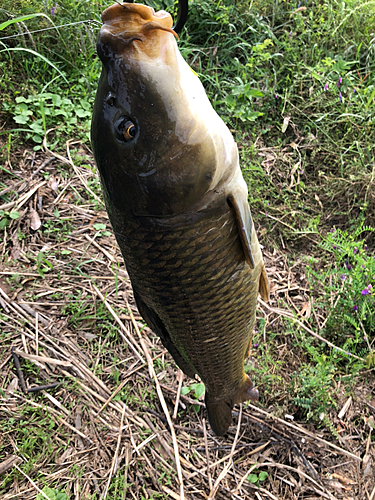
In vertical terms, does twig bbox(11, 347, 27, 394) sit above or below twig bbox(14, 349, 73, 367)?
below

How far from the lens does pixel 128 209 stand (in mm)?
1075

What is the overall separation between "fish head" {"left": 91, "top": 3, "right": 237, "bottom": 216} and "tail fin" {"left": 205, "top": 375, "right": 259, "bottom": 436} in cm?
113

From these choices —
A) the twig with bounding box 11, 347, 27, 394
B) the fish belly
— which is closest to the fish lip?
the fish belly

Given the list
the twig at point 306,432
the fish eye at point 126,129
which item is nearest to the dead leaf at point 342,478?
the twig at point 306,432

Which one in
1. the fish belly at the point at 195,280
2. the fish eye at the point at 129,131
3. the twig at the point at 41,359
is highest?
the fish eye at the point at 129,131

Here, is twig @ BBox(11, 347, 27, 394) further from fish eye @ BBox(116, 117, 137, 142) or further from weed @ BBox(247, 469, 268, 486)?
fish eye @ BBox(116, 117, 137, 142)

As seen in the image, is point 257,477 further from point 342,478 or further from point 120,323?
point 120,323

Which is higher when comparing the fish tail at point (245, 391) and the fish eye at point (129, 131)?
the fish eye at point (129, 131)

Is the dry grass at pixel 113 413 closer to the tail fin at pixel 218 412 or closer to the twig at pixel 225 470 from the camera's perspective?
the twig at pixel 225 470

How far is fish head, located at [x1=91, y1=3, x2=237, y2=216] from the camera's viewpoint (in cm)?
89

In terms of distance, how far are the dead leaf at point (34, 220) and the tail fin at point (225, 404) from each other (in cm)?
191

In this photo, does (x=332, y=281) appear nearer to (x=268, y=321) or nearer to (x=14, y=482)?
(x=268, y=321)

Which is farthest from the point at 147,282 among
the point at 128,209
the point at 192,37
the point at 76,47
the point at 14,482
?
the point at 192,37

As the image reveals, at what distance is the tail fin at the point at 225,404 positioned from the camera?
186 centimetres
